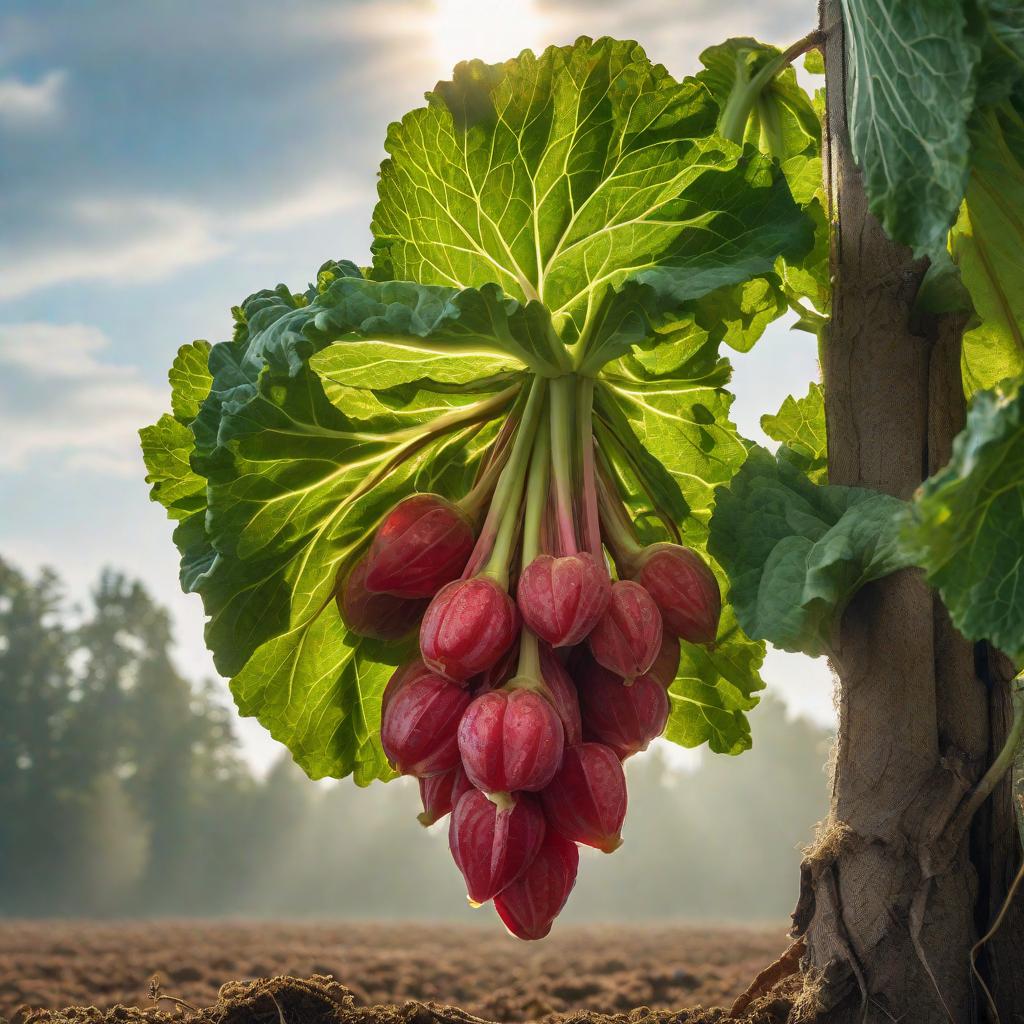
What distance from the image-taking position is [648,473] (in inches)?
76.8

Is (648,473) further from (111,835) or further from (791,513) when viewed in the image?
(111,835)

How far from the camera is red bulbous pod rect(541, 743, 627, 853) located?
1.49 metres

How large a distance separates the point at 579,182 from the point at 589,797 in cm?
92

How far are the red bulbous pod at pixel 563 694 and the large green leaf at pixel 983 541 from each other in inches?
20.2

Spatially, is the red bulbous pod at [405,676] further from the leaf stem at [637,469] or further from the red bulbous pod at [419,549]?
the leaf stem at [637,469]

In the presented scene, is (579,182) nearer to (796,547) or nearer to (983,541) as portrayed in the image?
(796,547)

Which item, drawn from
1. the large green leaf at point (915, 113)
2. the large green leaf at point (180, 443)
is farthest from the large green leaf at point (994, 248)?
the large green leaf at point (180, 443)

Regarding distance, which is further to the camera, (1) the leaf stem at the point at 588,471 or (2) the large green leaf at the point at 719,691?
(2) the large green leaf at the point at 719,691

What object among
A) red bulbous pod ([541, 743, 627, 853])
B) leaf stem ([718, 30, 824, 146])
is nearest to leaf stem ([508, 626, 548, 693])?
red bulbous pod ([541, 743, 627, 853])

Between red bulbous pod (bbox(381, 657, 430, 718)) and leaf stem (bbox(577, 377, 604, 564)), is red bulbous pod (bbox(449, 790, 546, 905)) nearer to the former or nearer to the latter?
red bulbous pod (bbox(381, 657, 430, 718))

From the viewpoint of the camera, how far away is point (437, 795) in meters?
1.62

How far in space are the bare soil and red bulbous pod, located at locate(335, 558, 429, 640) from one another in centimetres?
62

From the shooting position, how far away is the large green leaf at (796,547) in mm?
1515

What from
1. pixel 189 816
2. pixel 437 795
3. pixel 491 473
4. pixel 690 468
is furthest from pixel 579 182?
pixel 189 816
